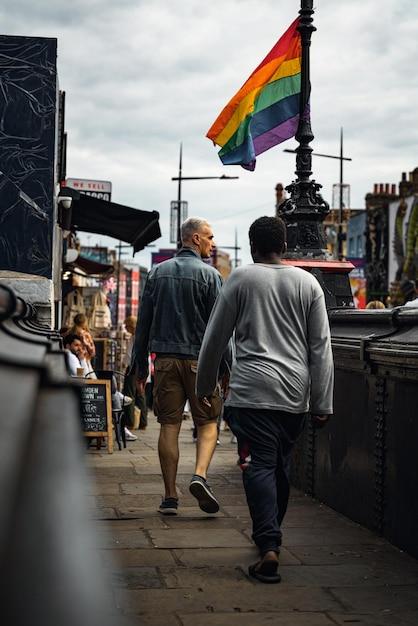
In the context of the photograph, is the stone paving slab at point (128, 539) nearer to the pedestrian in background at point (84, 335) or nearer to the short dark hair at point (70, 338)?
the short dark hair at point (70, 338)

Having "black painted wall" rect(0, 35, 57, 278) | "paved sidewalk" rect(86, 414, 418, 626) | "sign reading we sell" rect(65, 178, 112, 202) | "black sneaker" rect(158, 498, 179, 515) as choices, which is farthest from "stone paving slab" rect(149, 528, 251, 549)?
"sign reading we sell" rect(65, 178, 112, 202)

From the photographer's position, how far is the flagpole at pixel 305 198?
1034 cm

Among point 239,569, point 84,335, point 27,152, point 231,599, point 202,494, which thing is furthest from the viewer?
point 27,152

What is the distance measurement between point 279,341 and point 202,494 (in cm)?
166

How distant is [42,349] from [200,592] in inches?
106

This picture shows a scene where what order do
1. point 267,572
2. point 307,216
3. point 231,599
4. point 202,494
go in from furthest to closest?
1. point 307,216
2. point 202,494
3. point 267,572
4. point 231,599

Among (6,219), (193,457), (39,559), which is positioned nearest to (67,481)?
(39,559)

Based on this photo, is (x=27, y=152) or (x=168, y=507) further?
(x=27, y=152)

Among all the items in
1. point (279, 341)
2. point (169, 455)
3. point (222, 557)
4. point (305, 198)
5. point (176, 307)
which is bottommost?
point (222, 557)

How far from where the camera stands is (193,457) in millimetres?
11094

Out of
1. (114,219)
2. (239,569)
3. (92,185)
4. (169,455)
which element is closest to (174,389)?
(169,455)

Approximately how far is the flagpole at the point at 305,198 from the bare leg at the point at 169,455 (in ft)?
11.5

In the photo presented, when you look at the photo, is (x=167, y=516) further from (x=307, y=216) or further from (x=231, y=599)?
(x=307, y=216)

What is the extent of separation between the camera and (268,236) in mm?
5453
